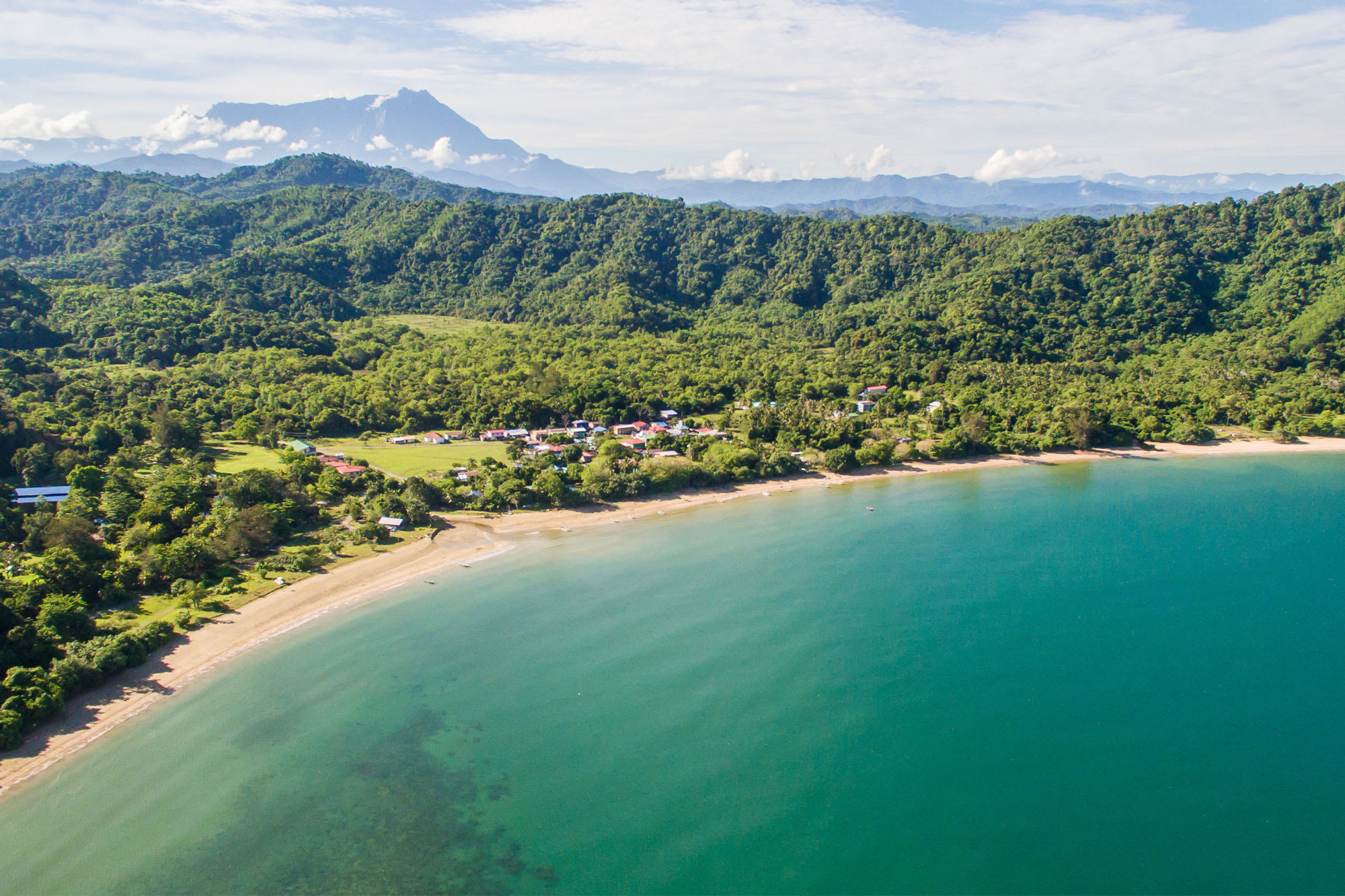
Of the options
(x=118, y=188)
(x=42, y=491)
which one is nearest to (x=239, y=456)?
(x=42, y=491)

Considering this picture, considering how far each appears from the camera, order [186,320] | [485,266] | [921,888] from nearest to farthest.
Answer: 1. [921,888]
2. [186,320]
3. [485,266]

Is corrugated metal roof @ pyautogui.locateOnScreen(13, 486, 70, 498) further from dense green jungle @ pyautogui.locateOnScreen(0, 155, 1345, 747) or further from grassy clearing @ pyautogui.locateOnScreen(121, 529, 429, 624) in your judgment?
grassy clearing @ pyautogui.locateOnScreen(121, 529, 429, 624)

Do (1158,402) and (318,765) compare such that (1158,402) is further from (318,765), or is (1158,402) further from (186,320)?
(186,320)

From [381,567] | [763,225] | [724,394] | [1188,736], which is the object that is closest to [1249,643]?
[1188,736]

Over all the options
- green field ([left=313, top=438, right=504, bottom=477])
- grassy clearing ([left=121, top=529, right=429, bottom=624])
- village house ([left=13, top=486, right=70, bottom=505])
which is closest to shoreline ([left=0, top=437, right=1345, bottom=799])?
grassy clearing ([left=121, top=529, right=429, bottom=624])

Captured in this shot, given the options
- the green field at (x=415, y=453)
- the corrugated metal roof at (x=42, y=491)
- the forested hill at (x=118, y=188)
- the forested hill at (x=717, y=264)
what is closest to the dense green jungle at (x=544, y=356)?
the forested hill at (x=717, y=264)

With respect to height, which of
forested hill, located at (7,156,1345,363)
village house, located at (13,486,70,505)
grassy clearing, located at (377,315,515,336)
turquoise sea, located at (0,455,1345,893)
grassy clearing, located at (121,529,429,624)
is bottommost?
turquoise sea, located at (0,455,1345,893)

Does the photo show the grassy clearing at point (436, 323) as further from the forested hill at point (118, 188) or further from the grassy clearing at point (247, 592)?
the grassy clearing at point (247, 592)
